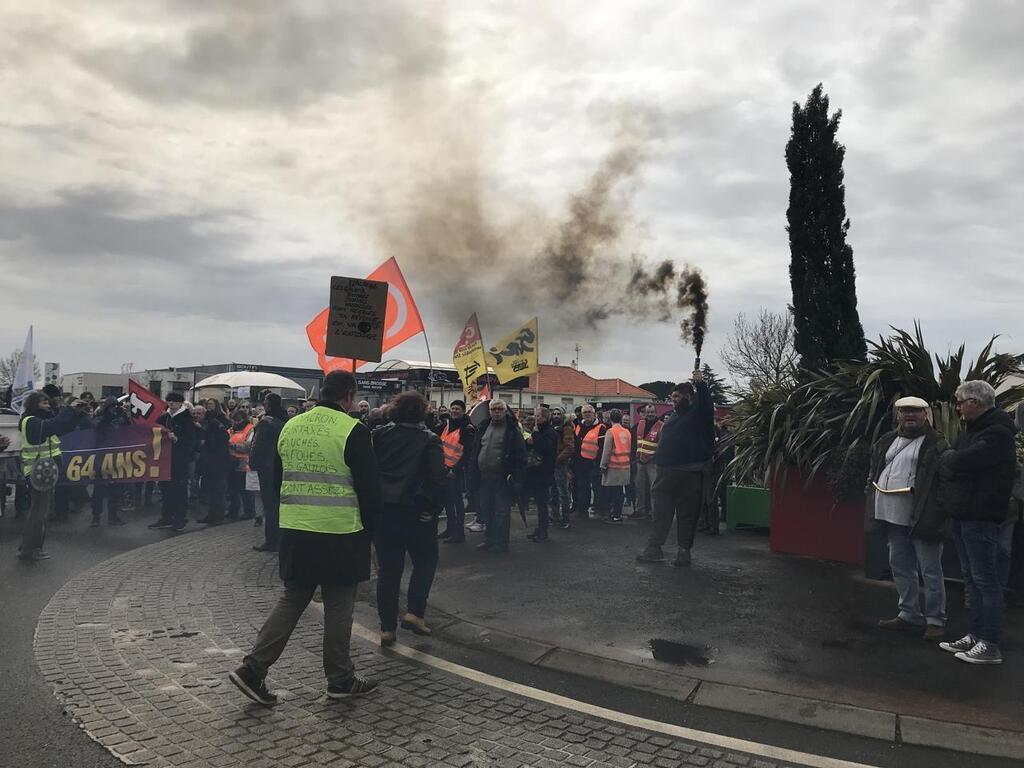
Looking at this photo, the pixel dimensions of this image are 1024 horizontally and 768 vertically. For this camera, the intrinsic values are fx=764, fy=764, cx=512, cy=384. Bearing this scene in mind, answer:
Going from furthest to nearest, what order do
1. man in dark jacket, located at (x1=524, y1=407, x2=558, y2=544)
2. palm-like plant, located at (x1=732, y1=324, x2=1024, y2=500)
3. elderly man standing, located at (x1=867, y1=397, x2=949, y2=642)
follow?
man in dark jacket, located at (x1=524, y1=407, x2=558, y2=544) < palm-like plant, located at (x1=732, y1=324, x2=1024, y2=500) < elderly man standing, located at (x1=867, y1=397, x2=949, y2=642)

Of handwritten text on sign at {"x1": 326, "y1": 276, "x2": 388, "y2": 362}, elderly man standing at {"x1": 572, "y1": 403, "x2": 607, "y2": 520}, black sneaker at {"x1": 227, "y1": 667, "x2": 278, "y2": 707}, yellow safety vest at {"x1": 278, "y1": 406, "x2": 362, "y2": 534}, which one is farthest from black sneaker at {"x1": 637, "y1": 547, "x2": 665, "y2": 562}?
black sneaker at {"x1": 227, "y1": 667, "x2": 278, "y2": 707}

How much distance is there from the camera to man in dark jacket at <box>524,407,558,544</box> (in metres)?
9.56

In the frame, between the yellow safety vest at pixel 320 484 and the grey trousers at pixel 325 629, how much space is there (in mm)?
357

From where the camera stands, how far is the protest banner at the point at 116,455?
35.8 ft

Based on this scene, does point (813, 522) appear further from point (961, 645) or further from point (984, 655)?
point (984, 655)

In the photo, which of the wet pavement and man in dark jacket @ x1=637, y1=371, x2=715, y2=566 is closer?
the wet pavement

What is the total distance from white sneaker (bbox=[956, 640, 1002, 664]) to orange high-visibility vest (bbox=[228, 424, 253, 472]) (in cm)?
972

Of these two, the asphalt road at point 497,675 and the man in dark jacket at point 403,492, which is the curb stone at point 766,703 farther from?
the man in dark jacket at point 403,492

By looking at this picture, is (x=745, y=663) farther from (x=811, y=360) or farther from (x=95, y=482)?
(x=95, y=482)

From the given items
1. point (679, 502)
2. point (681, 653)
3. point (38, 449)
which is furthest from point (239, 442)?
point (681, 653)

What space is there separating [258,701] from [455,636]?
1.75 m

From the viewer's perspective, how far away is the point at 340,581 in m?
4.26

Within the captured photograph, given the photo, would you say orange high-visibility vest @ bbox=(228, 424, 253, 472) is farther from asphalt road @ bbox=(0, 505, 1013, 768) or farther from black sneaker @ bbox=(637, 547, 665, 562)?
black sneaker @ bbox=(637, 547, 665, 562)

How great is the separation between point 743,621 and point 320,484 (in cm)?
346
